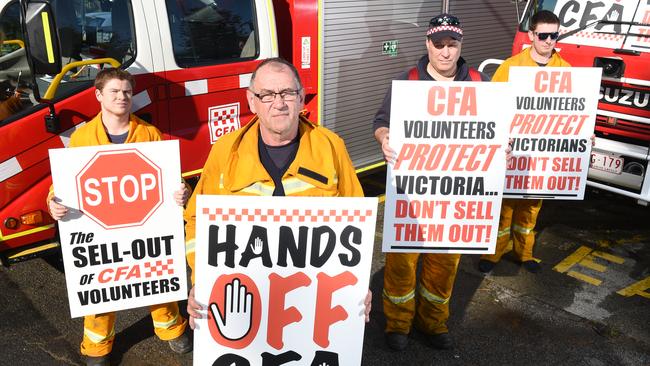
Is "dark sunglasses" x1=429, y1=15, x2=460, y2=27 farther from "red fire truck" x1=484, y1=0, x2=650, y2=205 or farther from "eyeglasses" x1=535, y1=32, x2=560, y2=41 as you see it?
"red fire truck" x1=484, y1=0, x2=650, y2=205

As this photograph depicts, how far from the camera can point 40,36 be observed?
3.42 metres

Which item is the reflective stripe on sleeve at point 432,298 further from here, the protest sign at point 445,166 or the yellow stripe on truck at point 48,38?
the yellow stripe on truck at point 48,38

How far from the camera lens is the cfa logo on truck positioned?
4828 mm

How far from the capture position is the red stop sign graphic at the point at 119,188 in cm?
313

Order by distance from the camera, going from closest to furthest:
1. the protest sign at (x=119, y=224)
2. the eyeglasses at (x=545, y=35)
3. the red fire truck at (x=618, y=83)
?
the protest sign at (x=119, y=224) < the eyeglasses at (x=545, y=35) < the red fire truck at (x=618, y=83)

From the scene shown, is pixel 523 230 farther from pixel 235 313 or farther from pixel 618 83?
pixel 235 313

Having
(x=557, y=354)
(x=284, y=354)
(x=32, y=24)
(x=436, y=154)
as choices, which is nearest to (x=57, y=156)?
(x=32, y=24)

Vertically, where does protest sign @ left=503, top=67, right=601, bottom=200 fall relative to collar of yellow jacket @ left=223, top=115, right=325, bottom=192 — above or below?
below

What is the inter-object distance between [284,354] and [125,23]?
2.97m

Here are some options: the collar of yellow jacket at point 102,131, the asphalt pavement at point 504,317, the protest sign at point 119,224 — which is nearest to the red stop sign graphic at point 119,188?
the protest sign at point 119,224

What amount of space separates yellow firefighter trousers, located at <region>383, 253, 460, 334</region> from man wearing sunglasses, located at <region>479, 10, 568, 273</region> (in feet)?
4.27

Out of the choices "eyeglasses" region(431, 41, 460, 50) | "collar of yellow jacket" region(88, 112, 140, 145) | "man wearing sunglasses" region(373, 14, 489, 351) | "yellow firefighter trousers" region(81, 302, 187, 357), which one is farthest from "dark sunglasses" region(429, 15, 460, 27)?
"yellow firefighter trousers" region(81, 302, 187, 357)

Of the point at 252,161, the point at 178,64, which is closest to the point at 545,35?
the point at 178,64

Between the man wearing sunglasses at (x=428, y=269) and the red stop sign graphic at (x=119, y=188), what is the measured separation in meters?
1.39
